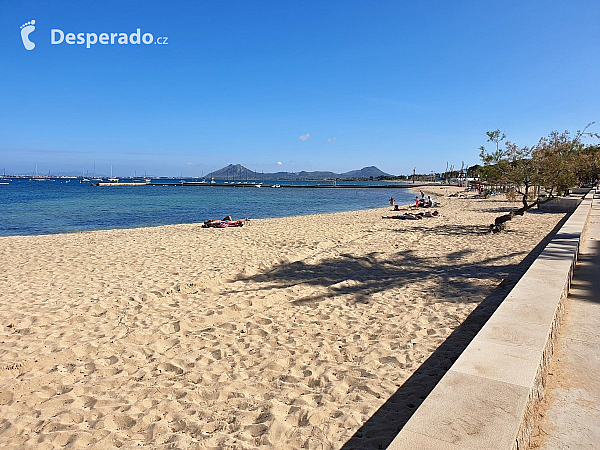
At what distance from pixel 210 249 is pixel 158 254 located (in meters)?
1.40

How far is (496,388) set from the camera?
2297 millimetres

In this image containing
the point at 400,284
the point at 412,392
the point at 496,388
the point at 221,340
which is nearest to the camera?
the point at 496,388

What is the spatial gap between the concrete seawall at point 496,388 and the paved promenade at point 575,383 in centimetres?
10

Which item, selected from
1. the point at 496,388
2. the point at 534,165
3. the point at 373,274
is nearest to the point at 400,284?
the point at 373,274

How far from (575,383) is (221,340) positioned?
349 centimetres

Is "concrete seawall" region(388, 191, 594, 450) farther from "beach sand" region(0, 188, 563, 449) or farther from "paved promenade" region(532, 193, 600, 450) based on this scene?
"beach sand" region(0, 188, 563, 449)

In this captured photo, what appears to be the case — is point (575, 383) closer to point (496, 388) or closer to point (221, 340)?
point (496, 388)

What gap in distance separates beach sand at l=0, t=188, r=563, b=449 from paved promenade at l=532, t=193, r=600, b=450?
1.03 m

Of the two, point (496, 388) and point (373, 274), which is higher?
point (496, 388)

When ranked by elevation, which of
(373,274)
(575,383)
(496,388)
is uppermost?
(496,388)

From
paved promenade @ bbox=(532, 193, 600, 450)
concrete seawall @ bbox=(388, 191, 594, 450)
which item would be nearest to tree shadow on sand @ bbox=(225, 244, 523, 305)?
paved promenade @ bbox=(532, 193, 600, 450)

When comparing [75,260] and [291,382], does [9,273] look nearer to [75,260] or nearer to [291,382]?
[75,260]

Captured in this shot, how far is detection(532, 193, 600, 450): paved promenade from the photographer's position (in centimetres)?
227

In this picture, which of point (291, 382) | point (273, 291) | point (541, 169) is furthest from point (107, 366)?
point (541, 169)
